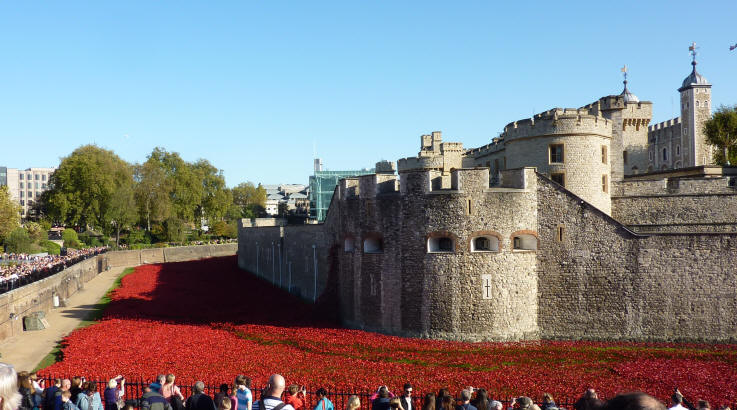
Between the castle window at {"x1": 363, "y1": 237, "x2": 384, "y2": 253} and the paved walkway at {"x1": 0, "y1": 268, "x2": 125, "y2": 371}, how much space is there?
14.5m

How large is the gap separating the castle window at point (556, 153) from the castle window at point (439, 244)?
7094 mm

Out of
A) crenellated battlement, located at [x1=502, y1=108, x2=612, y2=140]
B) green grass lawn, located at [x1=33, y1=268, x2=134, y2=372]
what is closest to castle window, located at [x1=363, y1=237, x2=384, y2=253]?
crenellated battlement, located at [x1=502, y1=108, x2=612, y2=140]

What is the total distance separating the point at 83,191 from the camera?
7769cm

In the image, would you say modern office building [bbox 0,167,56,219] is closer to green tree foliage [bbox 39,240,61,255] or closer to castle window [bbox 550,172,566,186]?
green tree foliage [bbox 39,240,61,255]

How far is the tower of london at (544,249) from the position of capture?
23.5 m

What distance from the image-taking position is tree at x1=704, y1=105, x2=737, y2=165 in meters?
50.1

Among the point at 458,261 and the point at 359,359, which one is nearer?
the point at 359,359

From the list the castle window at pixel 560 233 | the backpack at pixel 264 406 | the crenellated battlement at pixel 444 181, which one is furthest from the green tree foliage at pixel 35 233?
the backpack at pixel 264 406

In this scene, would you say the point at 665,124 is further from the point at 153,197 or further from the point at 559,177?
the point at 153,197

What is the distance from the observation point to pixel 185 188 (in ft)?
289

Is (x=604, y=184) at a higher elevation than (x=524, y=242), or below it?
higher

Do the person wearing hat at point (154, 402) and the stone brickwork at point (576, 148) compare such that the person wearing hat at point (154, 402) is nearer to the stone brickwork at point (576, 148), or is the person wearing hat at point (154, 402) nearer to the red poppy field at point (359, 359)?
the red poppy field at point (359, 359)

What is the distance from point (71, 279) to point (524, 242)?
33.6 meters

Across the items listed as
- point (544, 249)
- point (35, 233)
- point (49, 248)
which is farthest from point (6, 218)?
point (544, 249)
